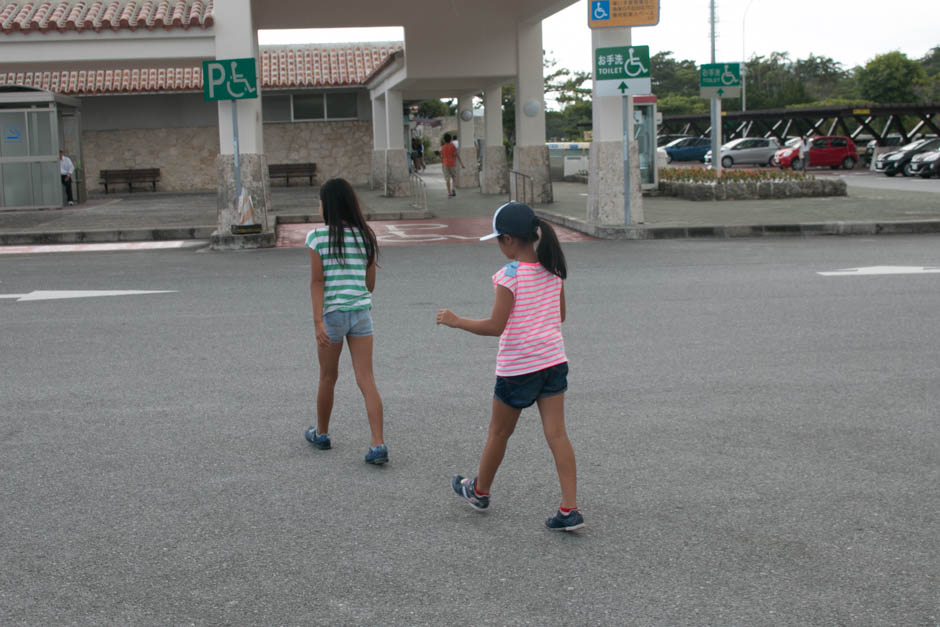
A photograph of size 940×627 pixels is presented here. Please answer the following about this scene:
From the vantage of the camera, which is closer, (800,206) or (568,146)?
(800,206)

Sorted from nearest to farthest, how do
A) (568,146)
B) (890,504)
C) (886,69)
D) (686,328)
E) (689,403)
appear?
(890,504), (689,403), (686,328), (568,146), (886,69)

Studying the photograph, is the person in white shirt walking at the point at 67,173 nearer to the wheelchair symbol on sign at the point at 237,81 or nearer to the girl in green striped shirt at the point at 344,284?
the wheelchair symbol on sign at the point at 237,81

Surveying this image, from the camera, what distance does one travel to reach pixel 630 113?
17.3 metres

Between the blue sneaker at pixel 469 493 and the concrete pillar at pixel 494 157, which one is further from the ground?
the concrete pillar at pixel 494 157

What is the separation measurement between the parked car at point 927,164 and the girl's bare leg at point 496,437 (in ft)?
120

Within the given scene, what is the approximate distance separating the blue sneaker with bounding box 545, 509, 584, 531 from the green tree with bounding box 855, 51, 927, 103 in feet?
233

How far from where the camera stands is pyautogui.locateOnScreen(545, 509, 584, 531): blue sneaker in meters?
4.58

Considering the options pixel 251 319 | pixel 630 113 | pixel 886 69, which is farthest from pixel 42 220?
pixel 886 69

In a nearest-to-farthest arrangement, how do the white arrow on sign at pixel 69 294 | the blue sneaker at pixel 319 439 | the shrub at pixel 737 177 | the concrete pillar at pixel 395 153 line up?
the blue sneaker at pixel 319 439 → the white arrow on sign at pixel 69 294 → the shrub at pixel 737 177 → the concrete pillar at pixel 395 153

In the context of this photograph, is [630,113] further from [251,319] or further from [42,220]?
[42,220]

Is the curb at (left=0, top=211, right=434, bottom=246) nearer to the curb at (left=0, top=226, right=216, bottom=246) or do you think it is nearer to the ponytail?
the curb at (left=0, top=226, right=216, bottom=246)

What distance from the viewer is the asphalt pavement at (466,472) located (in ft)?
13.0

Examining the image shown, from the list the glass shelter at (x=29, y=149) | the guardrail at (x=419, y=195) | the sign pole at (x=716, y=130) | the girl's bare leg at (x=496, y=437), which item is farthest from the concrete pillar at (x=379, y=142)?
the girl's bare leg at (x=496, y=437)

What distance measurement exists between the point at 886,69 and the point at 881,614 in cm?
7262
